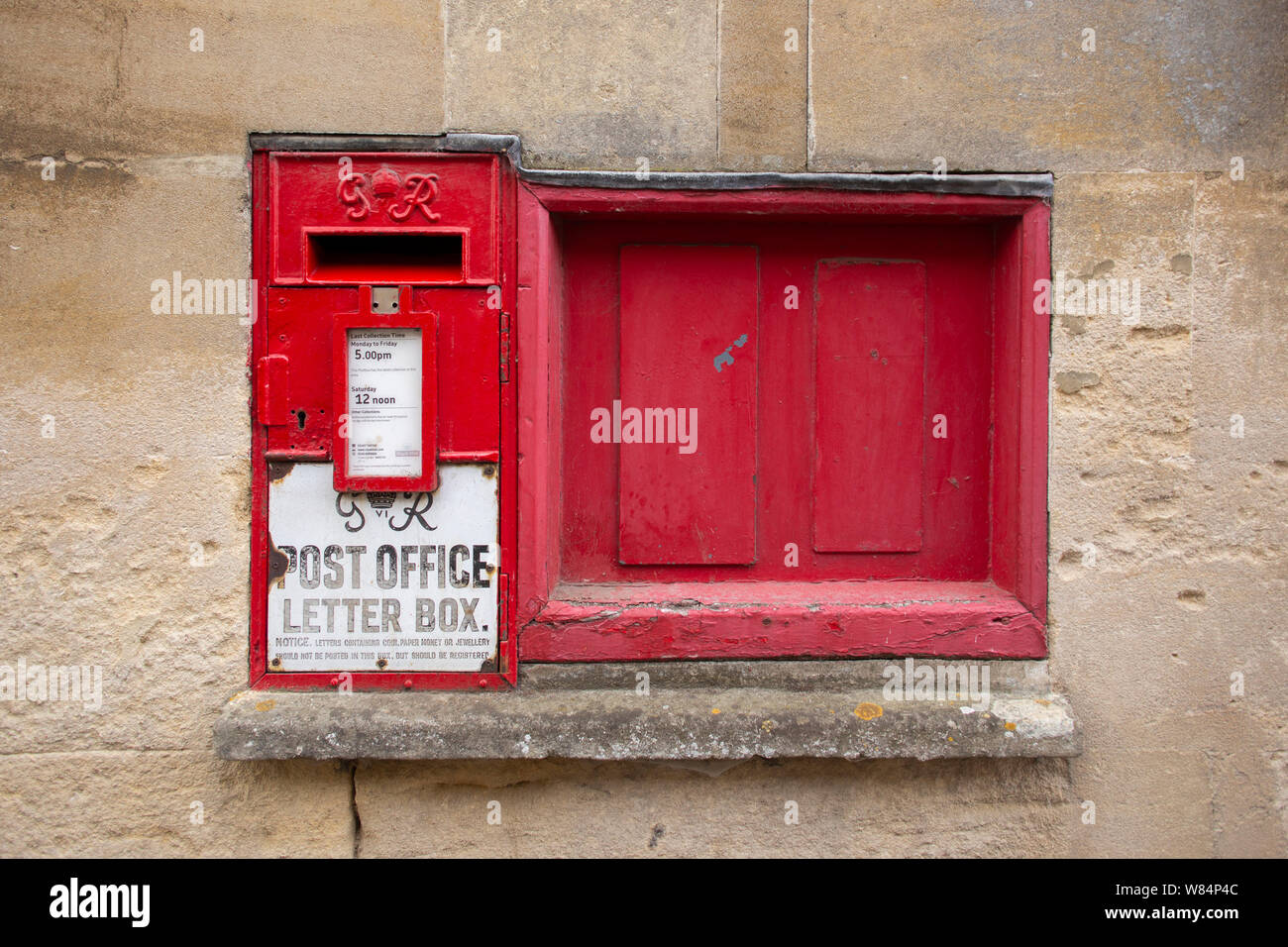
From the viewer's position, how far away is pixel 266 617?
90.3 inches

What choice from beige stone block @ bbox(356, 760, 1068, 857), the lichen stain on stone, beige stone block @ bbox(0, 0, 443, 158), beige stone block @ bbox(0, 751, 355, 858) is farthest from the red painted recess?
beige stone block @ bbox(0, 751, 355, 858)

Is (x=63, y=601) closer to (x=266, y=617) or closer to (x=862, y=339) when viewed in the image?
(x=266, y=617)

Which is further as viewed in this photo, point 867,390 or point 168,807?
point 867,390

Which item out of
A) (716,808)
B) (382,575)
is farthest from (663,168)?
(716,808)

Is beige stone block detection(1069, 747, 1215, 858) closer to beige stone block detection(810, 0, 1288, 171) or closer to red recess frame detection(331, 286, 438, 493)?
beige stone block detection(810, 0, 1288, 171)

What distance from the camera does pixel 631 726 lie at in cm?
219

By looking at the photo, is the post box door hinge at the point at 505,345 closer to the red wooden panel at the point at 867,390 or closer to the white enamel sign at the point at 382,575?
the white enamel sign at the point at 382,575

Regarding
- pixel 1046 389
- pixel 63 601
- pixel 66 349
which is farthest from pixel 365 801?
pixel 1046 389

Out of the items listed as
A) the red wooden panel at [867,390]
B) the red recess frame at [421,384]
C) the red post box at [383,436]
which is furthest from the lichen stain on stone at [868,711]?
the red recess frame at [421,384]

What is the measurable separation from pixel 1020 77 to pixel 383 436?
233cm

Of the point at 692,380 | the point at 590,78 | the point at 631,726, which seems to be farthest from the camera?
the point at 692,380

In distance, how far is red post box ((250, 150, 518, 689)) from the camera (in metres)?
2.26

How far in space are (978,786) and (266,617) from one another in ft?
7.71

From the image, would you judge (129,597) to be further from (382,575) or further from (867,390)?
(867,390)
